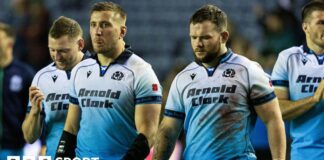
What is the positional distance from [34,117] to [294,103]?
266 cm

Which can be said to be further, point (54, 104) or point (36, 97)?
point (54, 104)

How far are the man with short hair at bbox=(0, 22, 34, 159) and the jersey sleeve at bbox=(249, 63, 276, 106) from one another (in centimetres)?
470

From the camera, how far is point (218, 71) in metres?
8.60

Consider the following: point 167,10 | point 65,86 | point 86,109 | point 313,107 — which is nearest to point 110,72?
point 86,109

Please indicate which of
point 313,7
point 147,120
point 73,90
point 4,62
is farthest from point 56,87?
point 4,62

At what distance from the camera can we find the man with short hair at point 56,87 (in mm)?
9812

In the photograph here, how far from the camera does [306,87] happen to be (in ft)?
30.0

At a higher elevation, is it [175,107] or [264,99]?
[264,99]

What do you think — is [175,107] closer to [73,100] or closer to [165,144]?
[165,144]

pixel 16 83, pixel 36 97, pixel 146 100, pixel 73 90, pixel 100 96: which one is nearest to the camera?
pixel 146 100

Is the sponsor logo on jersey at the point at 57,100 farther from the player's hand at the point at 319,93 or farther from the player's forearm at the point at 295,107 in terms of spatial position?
the player's hand at the point at 319,93

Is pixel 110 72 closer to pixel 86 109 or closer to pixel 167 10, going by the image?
pixel 86 109

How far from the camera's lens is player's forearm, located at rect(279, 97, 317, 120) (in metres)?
9.02

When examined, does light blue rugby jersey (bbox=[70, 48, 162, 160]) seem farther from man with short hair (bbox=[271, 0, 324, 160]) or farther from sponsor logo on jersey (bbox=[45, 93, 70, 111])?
man with short hair (bbox=[271, 0, 324, 160])
